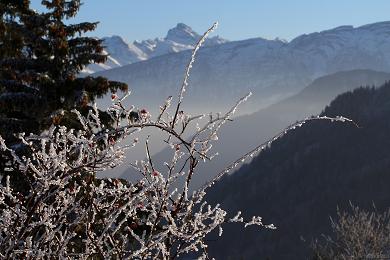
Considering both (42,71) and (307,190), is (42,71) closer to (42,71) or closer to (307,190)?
(42,71)

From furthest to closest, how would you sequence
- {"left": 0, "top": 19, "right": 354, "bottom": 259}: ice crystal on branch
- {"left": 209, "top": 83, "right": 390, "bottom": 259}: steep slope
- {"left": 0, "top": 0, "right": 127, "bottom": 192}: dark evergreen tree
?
{"left": 209, "top": 83, "right": 390, "bottom": 259}: steep slope < {"left": 0, "top": 0, "right": 127, "bottom": 192}: dark evergreen tree < {"left": 0, "top": 19, "right": 354, "bottom": 259}: ice crystal on branch

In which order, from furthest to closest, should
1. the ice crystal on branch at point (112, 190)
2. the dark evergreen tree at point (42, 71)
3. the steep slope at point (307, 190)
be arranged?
the steep slope at point (307, 190), the dark evergreen tree at point (42, 71), the ice crystal on branch at point (112, 190)

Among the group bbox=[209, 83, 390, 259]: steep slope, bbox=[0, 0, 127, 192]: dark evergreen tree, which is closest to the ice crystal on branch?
bbox=[0, 0, 127, 192]: dark evergreen tree

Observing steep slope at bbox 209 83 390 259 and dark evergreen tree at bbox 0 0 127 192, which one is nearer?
dark evergreen tree at bbox 0 0 127 192

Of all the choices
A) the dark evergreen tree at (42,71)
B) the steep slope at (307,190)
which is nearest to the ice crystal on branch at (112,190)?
the dark evergreen tree at (42,71)

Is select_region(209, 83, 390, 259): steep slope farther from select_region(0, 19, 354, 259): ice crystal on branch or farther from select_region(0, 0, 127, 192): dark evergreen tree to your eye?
select_region(0, 19, 354, 259): ice crystal on branch

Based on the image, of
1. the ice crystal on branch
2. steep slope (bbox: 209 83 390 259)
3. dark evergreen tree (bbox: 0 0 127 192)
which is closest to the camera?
the ice crystal on branch

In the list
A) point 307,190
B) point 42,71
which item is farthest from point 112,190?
point 307,190

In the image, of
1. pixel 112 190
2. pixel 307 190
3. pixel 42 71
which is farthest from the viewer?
pixel 307 190

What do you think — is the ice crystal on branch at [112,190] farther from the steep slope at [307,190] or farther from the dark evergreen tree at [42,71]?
the steep slope at [307,190]

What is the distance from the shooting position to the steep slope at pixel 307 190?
504 ft

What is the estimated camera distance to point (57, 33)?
14211 millimetres

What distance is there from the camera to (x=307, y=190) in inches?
7042

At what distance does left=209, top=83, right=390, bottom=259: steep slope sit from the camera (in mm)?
153625
